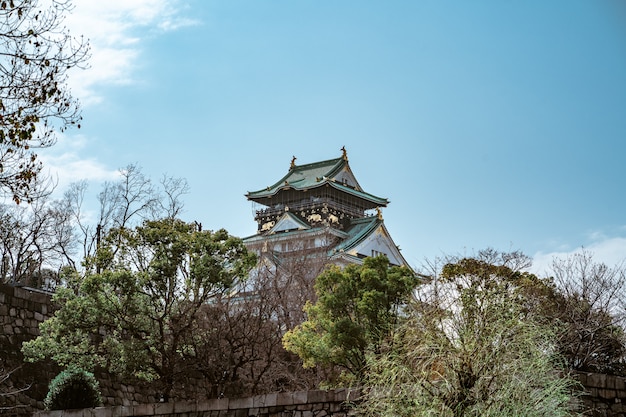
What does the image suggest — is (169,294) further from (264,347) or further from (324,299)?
(264,347)

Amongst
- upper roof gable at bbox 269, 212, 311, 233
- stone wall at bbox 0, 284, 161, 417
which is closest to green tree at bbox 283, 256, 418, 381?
stone wall at bbox 0, 284, 161, 417

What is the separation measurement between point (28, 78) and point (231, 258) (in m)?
7.26

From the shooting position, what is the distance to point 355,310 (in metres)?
15.6

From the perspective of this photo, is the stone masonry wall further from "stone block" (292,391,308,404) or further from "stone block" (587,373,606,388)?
"stone block" (587,373,606,388)

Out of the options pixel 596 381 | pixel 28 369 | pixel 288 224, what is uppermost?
pixel 288 224

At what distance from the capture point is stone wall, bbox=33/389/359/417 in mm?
12500

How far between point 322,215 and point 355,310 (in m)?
25.0

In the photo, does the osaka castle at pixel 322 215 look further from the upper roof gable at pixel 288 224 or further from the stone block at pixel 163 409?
the stone block at pixel 163 409

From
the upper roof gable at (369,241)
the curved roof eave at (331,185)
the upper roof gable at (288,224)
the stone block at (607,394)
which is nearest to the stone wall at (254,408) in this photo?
the stone block at (607,394)

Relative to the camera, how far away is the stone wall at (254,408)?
492 inches

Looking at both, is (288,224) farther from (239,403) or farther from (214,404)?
(239,403)

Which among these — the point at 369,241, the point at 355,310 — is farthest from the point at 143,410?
the point at 369,241

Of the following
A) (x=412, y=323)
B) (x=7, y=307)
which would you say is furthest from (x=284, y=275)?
(x=412, y=323)

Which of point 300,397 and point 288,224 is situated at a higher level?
point 288,224
